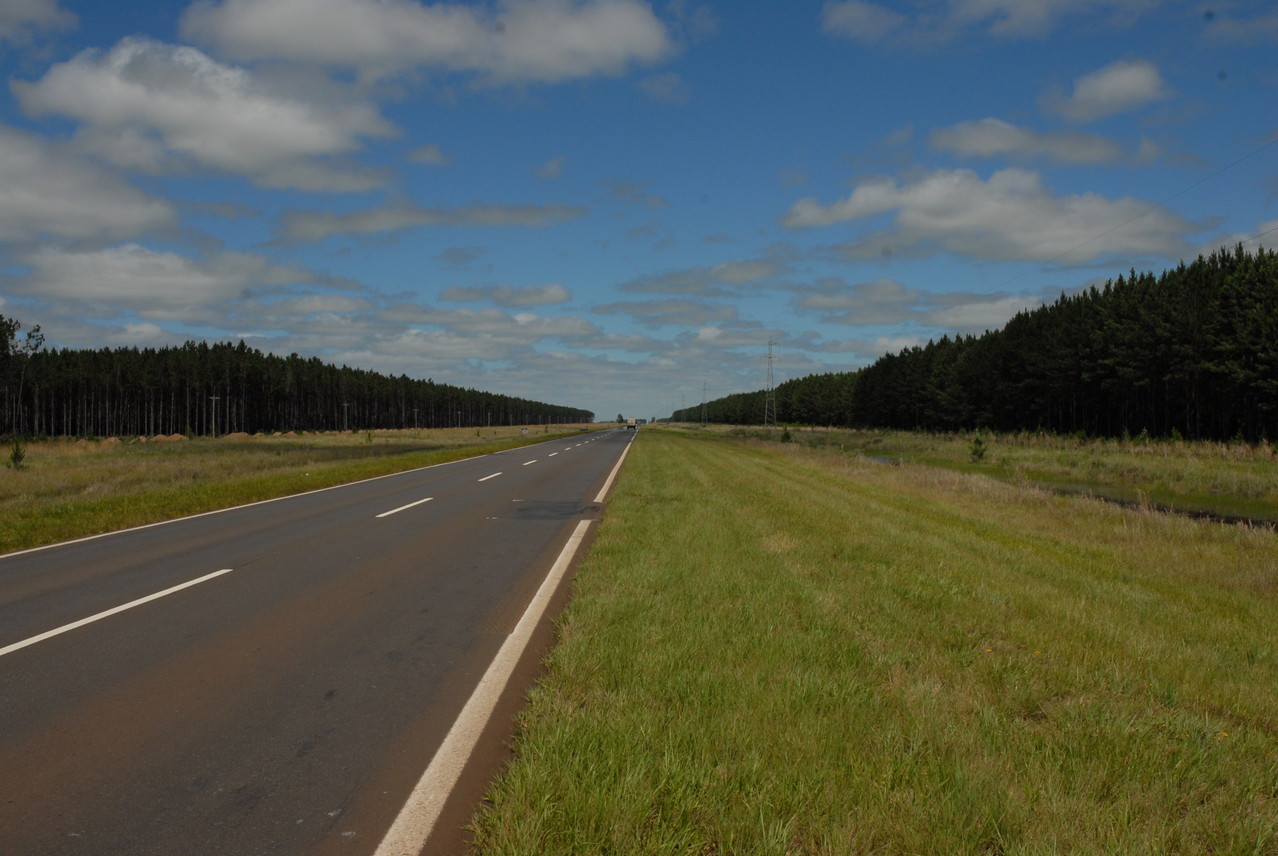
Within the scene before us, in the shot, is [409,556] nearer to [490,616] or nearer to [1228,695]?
[490,616]

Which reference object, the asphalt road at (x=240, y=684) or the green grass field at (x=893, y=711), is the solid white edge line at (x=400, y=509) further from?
the green grass field at (x=893, y=711)

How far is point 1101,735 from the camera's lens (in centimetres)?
420

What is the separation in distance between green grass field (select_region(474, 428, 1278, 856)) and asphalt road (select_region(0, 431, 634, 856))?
0.73m

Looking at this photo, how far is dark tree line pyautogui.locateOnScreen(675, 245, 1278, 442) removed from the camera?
4462 centimetres

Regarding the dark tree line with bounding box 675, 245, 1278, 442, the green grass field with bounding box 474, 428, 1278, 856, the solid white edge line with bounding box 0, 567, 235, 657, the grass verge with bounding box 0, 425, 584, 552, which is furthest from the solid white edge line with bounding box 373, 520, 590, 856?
the dark tree line with bounding box 675, 245, 1278, 442

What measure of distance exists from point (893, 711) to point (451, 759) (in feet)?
8.61

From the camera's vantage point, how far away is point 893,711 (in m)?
4.47

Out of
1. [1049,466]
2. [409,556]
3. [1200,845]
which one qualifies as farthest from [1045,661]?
[1049,466]

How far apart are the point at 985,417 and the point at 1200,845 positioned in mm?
84854

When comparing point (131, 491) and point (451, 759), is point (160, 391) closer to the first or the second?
point (131, 491)

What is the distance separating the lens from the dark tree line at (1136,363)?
146ft

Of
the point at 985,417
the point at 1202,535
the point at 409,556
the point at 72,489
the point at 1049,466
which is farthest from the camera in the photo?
the point at 985,417

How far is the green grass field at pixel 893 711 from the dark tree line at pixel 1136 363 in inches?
1692

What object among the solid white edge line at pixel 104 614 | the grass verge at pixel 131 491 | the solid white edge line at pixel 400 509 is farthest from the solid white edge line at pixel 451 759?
the grass verge at pixel 131 491
